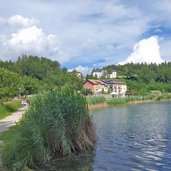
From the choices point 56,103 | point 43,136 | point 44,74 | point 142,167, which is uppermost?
point 44,74

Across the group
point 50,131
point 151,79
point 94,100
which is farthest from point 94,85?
point 50,131

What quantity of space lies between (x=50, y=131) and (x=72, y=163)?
1.99 meters

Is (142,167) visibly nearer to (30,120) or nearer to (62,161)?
(62,161)

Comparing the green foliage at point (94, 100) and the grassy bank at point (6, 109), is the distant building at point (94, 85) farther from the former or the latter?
the grassy bank at point (6, 109)

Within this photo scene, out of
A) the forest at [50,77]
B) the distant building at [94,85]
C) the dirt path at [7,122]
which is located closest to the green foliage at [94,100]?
the forest at [50,77]

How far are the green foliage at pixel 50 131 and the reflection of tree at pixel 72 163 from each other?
403mm

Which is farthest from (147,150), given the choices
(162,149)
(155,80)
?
(155,80)

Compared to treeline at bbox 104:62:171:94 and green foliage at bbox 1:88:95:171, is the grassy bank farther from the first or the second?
treeline at bbox 104:62:171:94

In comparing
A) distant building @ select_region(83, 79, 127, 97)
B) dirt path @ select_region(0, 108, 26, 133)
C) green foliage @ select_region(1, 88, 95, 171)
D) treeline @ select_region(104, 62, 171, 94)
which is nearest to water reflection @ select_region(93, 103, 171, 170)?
green foliage @ select_region(1, 88, 95, 171)

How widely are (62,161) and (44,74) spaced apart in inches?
3980

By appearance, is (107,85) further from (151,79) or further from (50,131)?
(50,131)

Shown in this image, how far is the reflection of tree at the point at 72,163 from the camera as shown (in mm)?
16266

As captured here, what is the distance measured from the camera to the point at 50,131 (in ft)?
58.9

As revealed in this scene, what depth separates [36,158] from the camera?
16.1 metres
